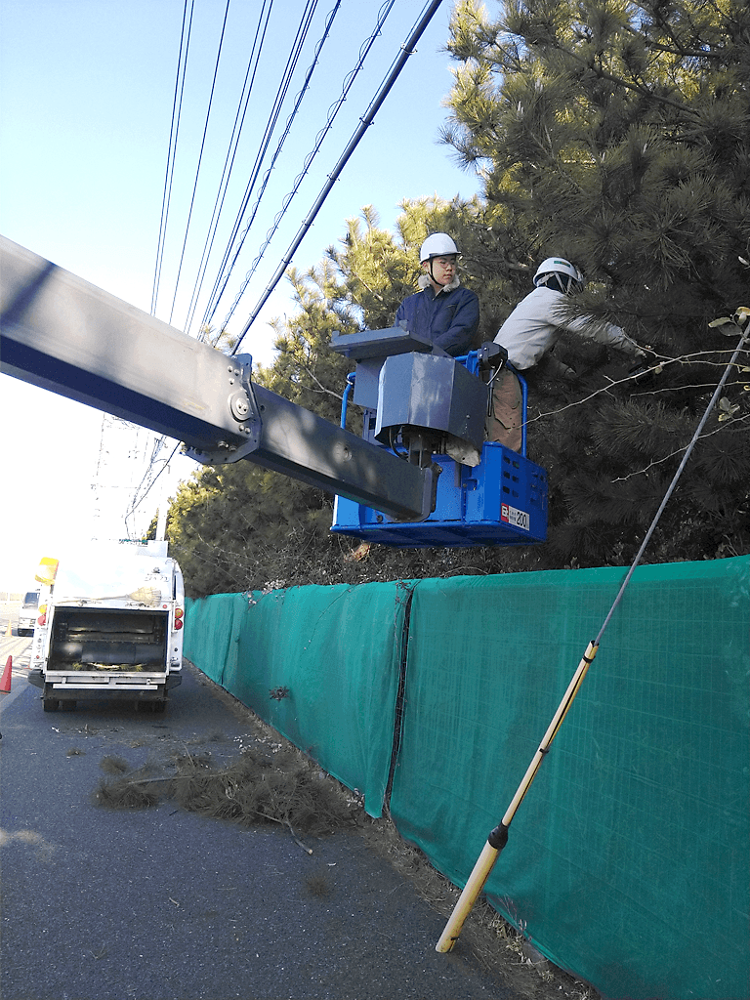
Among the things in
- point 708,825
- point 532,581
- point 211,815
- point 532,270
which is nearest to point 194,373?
point 532,581

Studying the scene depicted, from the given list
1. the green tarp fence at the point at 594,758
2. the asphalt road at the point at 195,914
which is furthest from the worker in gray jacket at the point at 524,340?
the asphalt road at the point at 195,914

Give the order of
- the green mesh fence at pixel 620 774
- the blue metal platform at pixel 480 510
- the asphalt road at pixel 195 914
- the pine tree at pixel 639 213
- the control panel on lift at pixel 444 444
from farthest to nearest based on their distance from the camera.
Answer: the blue metal platform at pixel 480 510 < the control panel on lift at pixel 444 444 < the pine tree at pixel 639 213 < the asphalt road at pixel 195 914 < the green mesh fence at pixel 620 774

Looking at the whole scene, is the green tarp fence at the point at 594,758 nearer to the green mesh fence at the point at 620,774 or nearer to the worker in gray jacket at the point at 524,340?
the green mesh fence at the point at 620,774

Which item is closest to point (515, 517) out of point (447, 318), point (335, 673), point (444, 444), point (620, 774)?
point (444, 444)

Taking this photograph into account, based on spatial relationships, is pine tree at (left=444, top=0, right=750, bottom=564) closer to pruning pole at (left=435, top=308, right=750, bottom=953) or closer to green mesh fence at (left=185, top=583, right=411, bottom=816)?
pruning pole at (left=435, top=308, right=750, bottom=953)

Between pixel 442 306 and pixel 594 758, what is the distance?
3.09 meters

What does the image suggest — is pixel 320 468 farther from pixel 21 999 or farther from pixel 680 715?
pixel 21 999

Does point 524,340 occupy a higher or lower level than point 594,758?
higher

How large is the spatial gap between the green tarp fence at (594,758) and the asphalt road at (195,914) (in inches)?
21.5

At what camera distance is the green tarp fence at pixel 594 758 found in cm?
304

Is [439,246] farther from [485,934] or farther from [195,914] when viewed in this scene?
[195,914]

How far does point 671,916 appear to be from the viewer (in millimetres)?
3162

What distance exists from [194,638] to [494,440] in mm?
19600

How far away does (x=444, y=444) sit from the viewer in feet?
15.5
